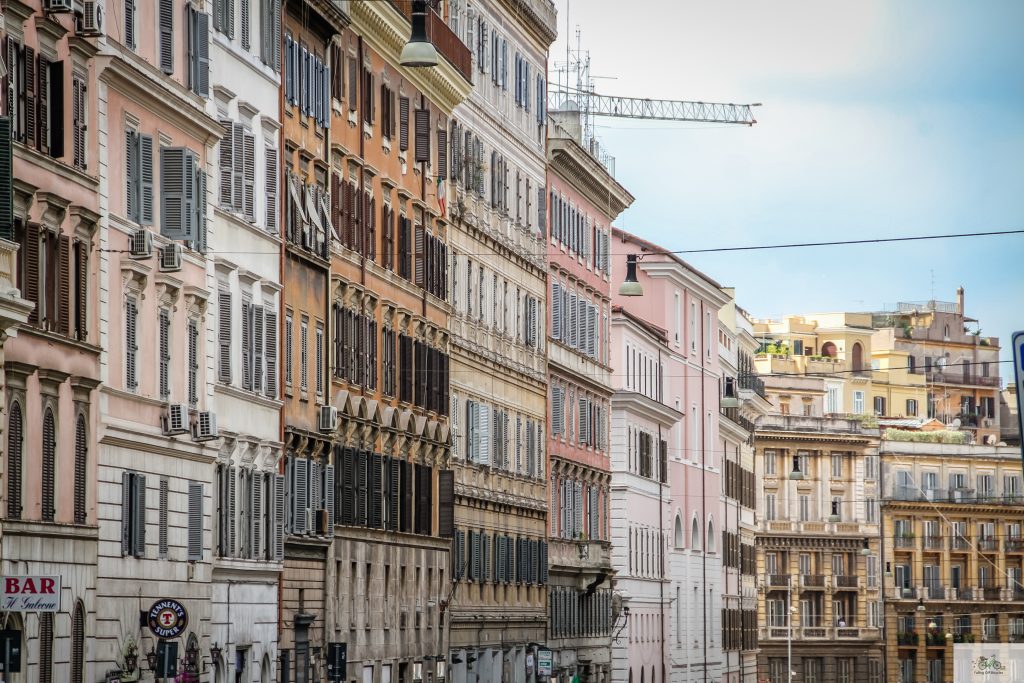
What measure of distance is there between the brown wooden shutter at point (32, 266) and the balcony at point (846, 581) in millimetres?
139614

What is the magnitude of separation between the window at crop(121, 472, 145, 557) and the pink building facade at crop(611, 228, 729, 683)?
192ft

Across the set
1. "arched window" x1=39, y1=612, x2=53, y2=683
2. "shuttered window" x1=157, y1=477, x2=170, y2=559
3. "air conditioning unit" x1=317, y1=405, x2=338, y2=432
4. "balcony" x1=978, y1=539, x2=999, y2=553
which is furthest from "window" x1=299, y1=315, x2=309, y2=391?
"balcony" x1=978, y1=539, x2=999, y2=553

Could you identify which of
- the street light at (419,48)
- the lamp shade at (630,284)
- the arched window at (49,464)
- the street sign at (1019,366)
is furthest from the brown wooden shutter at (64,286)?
the lamp shade at (630,284)

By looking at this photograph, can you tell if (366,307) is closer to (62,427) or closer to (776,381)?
(62,427)

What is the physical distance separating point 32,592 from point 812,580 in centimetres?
14387

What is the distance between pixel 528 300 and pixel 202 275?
38213mm

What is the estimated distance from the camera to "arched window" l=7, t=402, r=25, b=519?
38906mm

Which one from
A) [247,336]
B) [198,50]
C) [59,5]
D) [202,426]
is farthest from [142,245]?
[247,336]

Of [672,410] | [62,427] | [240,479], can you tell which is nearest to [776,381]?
[672,410]

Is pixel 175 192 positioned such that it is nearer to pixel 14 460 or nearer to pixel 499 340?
pixel 14 460

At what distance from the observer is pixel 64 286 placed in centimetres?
4184

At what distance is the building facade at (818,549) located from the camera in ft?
567

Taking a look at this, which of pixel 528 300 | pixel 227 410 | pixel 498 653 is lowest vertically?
pixel 498 653

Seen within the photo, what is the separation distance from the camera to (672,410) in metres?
115
